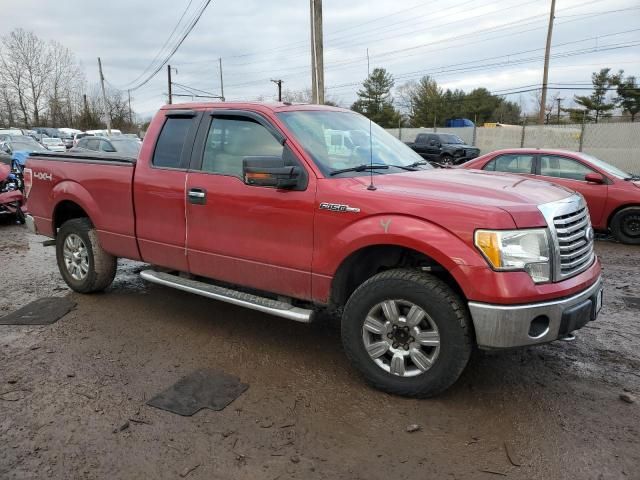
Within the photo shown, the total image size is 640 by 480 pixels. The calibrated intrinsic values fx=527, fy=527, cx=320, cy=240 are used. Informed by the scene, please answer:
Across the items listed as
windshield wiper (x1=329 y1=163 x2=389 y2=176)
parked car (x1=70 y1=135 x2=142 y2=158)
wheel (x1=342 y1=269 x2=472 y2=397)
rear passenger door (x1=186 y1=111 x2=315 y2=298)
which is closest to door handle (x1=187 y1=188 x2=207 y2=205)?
rear passenger door (x1=186 y1=111 x2=315 y2=298)

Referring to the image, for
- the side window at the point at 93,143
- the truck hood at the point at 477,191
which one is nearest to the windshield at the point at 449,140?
the side window at the point at 93,143

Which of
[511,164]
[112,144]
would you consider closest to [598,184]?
[511,164]

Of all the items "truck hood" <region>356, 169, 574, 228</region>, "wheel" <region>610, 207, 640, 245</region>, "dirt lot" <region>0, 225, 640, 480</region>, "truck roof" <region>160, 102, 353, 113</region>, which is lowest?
"dirt lot" <region>0, 225, 640, 480</region>

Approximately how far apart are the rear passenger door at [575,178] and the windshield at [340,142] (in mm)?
5047

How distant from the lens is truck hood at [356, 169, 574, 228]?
10.4 feet

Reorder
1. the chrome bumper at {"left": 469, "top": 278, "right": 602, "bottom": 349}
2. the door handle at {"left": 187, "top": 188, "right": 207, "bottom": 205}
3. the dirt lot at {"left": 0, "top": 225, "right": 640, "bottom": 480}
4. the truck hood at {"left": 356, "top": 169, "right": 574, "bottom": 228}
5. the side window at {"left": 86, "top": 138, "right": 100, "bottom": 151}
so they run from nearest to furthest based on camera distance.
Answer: the dirt lot at {"left": 0, "top": 225, "right": 640, "bottom": 480}, the chrome bumper at {"left": 469, "top": 278, "right": 602, "bottom": 349}, the truck hood at {"left": 356, "top": 169, "right": 574, "bottom": 228}, the door handle at {"left": 187, "top": 188, "right": 207, "bottom": 205}, the side window at {"left": 86, "top": 138, "right": 100, "bottom": 151}

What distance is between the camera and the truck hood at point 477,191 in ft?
10.4

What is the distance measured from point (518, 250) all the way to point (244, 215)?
6.73 ft

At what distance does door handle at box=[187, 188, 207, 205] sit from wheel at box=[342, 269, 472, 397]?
5.17 ft

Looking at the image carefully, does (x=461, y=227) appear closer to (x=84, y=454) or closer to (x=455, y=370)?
(x=455, y=370)

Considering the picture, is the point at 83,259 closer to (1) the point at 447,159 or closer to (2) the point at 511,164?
(2) the point at 511,164

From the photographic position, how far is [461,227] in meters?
3.17

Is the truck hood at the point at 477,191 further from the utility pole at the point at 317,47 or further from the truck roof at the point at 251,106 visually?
the utility pole at the point at 317,47

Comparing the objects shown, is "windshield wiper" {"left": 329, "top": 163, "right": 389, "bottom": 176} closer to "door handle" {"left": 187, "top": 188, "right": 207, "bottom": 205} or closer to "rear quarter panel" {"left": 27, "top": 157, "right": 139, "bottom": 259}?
"door handle" {"left": 187, "top": 188, "right": 207, "bottom": 205}
